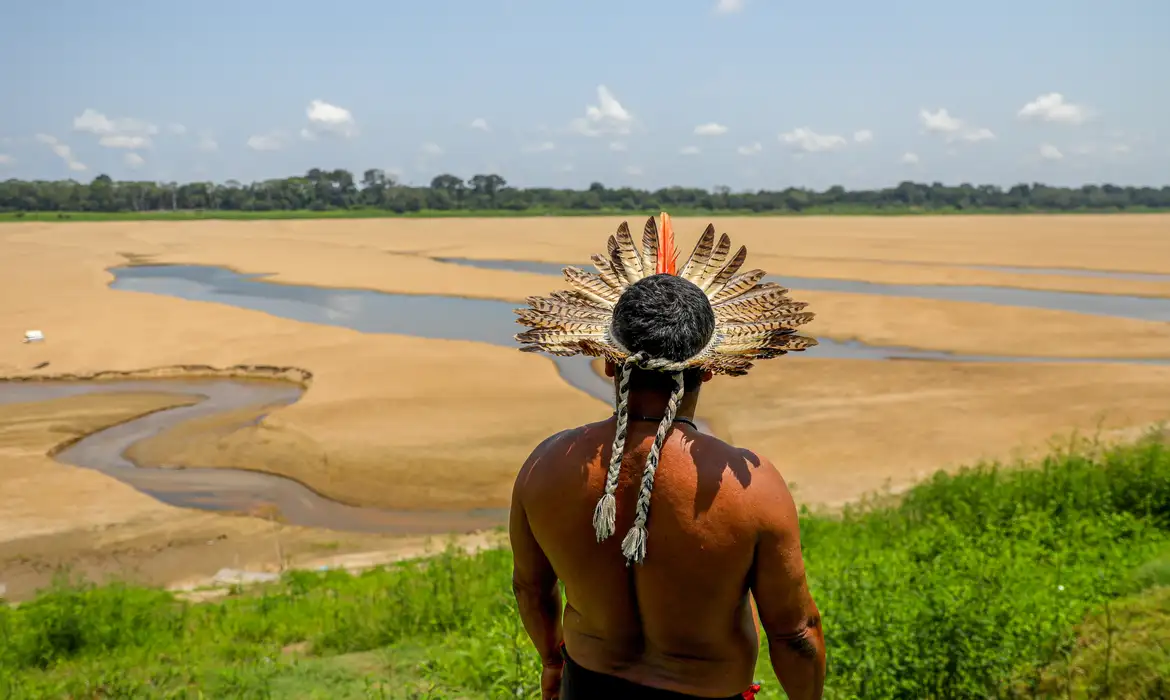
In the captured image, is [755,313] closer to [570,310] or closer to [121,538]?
[570,310]

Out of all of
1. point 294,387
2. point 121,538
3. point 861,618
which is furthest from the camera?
point 294,387

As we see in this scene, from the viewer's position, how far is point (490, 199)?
96.9 meters

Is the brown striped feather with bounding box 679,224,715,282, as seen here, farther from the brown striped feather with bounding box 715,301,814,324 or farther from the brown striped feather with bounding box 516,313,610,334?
the brown striped feather with bounding box 516,313,610,334

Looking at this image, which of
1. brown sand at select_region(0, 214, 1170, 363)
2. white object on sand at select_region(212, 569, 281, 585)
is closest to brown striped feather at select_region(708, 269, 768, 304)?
white object on sand at select_region(212, 569, 281, 585)

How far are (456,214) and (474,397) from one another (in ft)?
235

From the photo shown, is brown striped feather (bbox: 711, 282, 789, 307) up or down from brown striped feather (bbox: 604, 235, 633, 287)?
down

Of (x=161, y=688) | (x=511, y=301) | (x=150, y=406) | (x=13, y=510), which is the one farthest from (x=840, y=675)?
(x=511, y=301)

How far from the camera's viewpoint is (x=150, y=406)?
14680 mm

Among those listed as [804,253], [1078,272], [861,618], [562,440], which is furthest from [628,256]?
[804,253]

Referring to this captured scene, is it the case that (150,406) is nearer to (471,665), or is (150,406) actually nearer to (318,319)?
(318,319)

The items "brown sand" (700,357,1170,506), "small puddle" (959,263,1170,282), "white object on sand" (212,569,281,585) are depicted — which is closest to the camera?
"white object on sand" (212,569,281,585)

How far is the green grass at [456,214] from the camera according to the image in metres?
75.2

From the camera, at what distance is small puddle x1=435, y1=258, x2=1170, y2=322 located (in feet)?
81.5

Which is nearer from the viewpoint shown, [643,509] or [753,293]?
[643,509]
